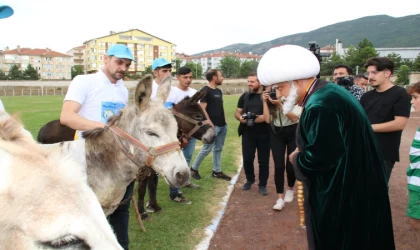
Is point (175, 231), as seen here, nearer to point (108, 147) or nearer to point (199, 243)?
point (199, 243)

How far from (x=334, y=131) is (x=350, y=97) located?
38 cm

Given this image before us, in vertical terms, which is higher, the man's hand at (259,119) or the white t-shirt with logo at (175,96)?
the white t-shirt with logo at (175,96)

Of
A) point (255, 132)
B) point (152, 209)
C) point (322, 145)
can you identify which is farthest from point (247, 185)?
point (322, 145)

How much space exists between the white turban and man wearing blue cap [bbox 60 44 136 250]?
61.4 inches

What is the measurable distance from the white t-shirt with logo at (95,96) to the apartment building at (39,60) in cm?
12272

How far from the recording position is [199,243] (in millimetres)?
4457

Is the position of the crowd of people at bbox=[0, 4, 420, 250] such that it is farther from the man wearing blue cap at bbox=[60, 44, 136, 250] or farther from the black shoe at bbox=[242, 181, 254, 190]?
the black shoe at bbox=[242, 181, 254, 190]

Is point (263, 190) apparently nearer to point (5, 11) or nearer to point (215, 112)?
point (215, 112)

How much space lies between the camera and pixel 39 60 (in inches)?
4454

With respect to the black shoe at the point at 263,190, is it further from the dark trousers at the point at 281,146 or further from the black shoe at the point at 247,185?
the dark trousers at the point at 281,146

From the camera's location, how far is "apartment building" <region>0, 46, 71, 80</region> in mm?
112312

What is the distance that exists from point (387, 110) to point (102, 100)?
156 inches

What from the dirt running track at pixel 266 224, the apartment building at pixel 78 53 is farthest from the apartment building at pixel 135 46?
the dirt running track at pixel 266 224

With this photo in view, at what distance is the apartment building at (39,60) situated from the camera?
11231cm
